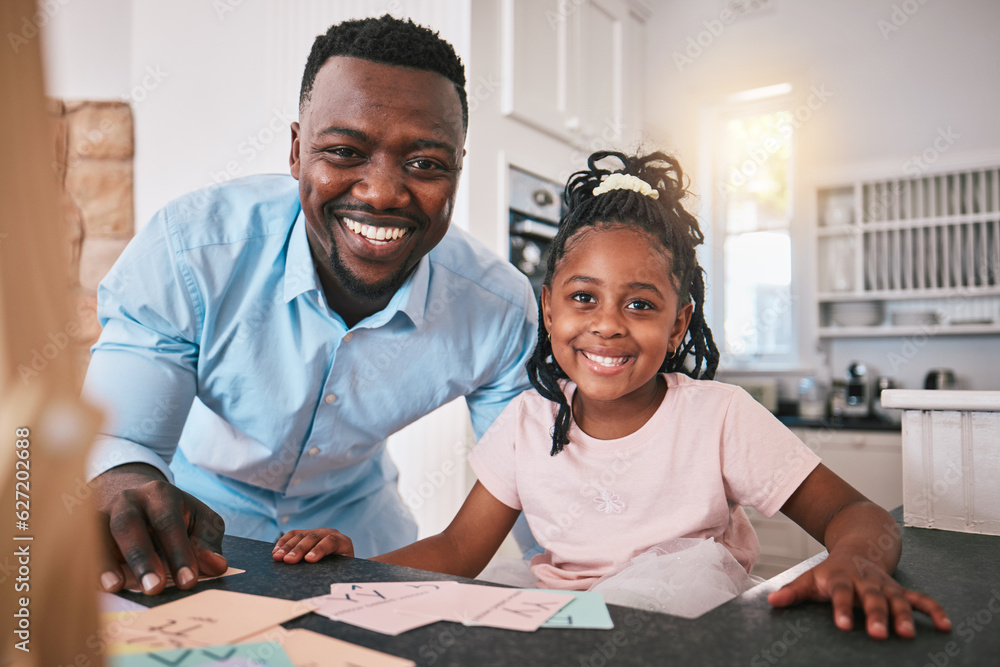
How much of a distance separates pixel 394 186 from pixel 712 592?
0.76 meters

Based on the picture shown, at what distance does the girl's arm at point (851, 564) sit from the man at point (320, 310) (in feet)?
2.15

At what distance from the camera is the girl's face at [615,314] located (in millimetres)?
1067

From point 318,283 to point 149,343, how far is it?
0.29 m

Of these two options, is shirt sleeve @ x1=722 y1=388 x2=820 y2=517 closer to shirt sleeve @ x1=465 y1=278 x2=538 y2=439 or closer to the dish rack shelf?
shirt sleeve @ x1=465 y1=278 x2=538 y2=439

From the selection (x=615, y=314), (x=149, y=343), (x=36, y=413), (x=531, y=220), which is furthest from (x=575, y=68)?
(x=36, y=413)

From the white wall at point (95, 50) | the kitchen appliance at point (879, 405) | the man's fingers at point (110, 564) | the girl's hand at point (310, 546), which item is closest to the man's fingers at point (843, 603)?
the girl's hand at point (310, 546)

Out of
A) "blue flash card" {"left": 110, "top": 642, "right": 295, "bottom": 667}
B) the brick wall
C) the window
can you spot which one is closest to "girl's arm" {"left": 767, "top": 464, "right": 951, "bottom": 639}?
"blue flash card" {"left": 110, "top": 642, "right": 295, "bottom": 667}

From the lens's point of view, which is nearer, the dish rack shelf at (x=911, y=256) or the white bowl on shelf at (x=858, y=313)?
the dish rack shelf at (x=911, y=256)

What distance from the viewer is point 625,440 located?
110 centimetres

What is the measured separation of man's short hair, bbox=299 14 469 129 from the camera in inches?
44.9

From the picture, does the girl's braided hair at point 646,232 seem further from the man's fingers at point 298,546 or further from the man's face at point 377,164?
the man's fingers at point 298,546

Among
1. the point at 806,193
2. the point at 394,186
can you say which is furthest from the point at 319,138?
the point at 806,193

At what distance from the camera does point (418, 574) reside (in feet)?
2.36

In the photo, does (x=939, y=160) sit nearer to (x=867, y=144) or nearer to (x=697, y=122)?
(x=867, y=144)
